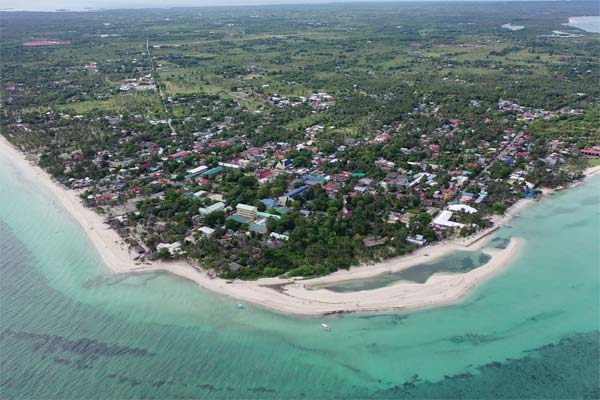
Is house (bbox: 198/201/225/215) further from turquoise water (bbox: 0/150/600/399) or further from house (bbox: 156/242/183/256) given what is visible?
turquoise water (bbox: 0/150/600/399)

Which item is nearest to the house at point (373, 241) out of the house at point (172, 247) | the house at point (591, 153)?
the house at point (172, 247)

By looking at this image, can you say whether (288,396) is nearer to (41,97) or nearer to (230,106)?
(230,106)

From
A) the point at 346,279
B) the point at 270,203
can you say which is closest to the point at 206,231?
the point at 270,203

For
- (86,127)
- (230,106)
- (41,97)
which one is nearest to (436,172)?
(230,106)

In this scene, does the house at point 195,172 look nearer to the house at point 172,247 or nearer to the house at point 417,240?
the house at point 172,247

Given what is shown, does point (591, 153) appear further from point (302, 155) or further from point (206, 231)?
point (206, 231)

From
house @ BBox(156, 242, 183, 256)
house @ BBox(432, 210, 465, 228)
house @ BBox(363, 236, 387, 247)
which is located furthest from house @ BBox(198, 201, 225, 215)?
house @ BBox(432, 210, 465, 228)
